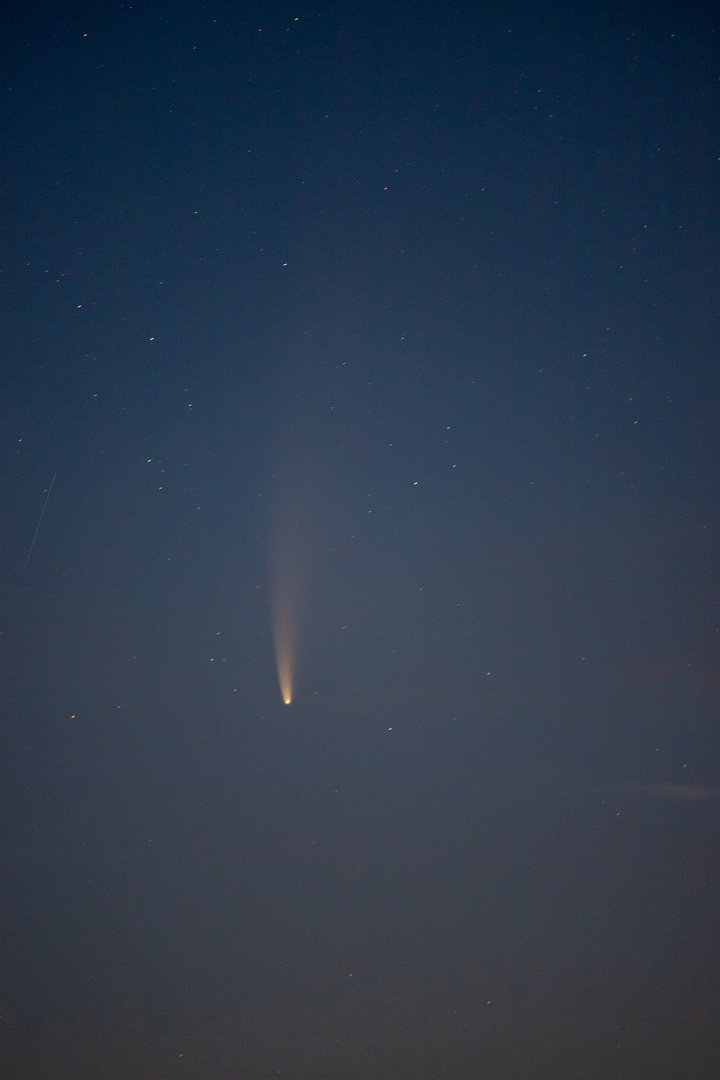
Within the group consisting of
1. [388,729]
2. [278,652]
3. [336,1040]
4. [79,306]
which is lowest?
[336,1040]

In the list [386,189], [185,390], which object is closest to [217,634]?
[185,390]

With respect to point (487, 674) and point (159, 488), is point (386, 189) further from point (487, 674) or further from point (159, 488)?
point (487, 674)

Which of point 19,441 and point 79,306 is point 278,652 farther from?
point 79,306

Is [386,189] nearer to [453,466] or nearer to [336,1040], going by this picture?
[453,466]

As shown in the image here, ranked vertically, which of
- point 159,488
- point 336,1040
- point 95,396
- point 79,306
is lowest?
point 336,1040

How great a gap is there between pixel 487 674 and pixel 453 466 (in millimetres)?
482

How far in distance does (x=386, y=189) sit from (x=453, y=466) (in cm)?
65

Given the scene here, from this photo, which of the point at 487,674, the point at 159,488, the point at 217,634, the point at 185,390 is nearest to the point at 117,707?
the point at 217,634

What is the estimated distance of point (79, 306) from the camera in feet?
4.77

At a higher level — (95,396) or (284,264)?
(284,264)

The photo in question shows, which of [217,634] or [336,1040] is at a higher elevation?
[217,634]

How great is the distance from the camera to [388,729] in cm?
146

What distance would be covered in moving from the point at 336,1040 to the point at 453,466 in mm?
1301

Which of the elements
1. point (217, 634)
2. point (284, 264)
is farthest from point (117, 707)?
point (284, 264)
